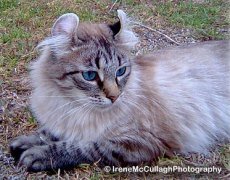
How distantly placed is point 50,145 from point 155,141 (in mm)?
554

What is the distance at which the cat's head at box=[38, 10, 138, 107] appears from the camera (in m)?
2.47

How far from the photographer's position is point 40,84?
2.67 metres

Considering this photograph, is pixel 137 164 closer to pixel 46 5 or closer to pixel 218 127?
pixel 218 127

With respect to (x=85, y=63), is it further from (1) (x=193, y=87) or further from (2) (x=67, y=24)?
(1) (x=193, y=87)

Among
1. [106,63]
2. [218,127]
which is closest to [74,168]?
[106,63]

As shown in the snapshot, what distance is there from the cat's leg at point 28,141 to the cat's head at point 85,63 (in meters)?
0.35

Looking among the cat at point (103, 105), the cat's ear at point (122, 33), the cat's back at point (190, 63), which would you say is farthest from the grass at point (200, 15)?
the cat's ear at point (122, 33)

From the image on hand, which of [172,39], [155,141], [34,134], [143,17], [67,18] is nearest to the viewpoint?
[67,18]

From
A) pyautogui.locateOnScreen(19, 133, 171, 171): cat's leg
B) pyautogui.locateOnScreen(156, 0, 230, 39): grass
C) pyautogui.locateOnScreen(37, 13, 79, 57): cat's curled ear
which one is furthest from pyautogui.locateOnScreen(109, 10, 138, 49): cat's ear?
pyautogui.locateOnScreen(156, 0, 230, 39): grass

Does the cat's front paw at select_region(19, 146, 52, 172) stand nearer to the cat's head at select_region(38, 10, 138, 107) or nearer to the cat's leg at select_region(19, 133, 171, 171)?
the cat's leg at select_region(19, 133, 171, 171)

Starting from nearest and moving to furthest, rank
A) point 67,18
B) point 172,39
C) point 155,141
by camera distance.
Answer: point 67,18 < point 155,141 < point 172,39

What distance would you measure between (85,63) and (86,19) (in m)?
1.97

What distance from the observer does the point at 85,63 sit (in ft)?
8.16
